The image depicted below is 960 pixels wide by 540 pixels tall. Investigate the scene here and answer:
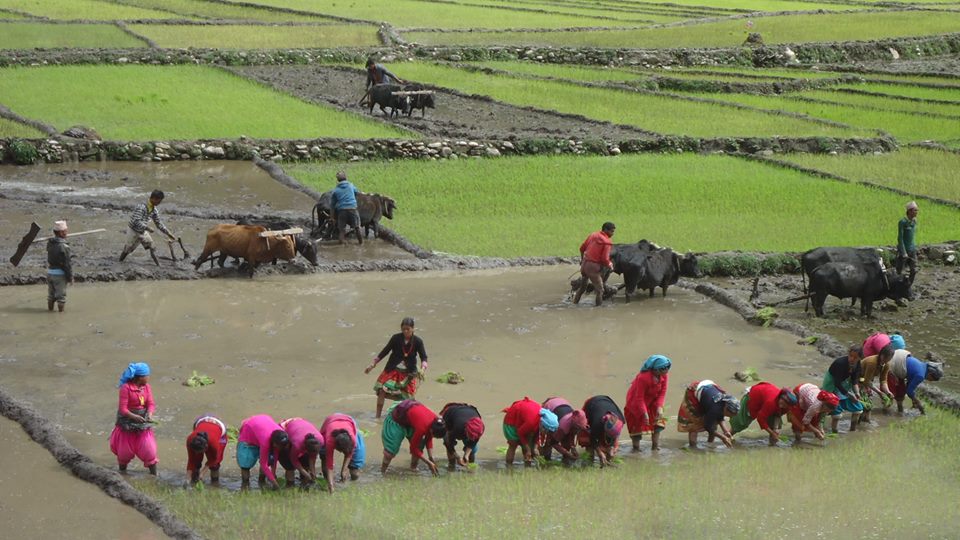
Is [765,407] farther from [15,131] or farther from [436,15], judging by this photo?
[436,15]

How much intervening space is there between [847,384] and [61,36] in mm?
35029

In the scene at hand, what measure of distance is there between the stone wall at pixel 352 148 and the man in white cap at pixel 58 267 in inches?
470

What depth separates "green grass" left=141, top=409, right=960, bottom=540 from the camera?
13023mm

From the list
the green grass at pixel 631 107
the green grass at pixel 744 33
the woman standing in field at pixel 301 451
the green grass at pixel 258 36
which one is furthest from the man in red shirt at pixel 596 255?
the green grass at pixel 744 33

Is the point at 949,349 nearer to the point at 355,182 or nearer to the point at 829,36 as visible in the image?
the point at 355,182

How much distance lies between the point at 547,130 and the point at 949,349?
640 inches

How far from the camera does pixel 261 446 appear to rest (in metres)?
13.6

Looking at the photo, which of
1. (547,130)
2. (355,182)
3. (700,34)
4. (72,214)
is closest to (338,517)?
(72,214)

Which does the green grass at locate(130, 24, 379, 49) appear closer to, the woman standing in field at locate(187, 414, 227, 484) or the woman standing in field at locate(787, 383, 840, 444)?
the woman standing in field at locate(787, 383, 840, 444)

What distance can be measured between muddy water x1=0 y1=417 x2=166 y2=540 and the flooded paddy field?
7308 millimetres

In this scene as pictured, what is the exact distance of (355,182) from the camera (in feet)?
94.6

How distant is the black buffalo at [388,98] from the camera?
36094 mm

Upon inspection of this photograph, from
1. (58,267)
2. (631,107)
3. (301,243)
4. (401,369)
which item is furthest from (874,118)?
(401,369)

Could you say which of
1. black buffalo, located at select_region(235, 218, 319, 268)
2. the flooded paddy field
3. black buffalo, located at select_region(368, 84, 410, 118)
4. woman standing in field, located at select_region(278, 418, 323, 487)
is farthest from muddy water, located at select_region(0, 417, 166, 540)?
black buffalo, located at select_region(368, 84, 410, 118)
